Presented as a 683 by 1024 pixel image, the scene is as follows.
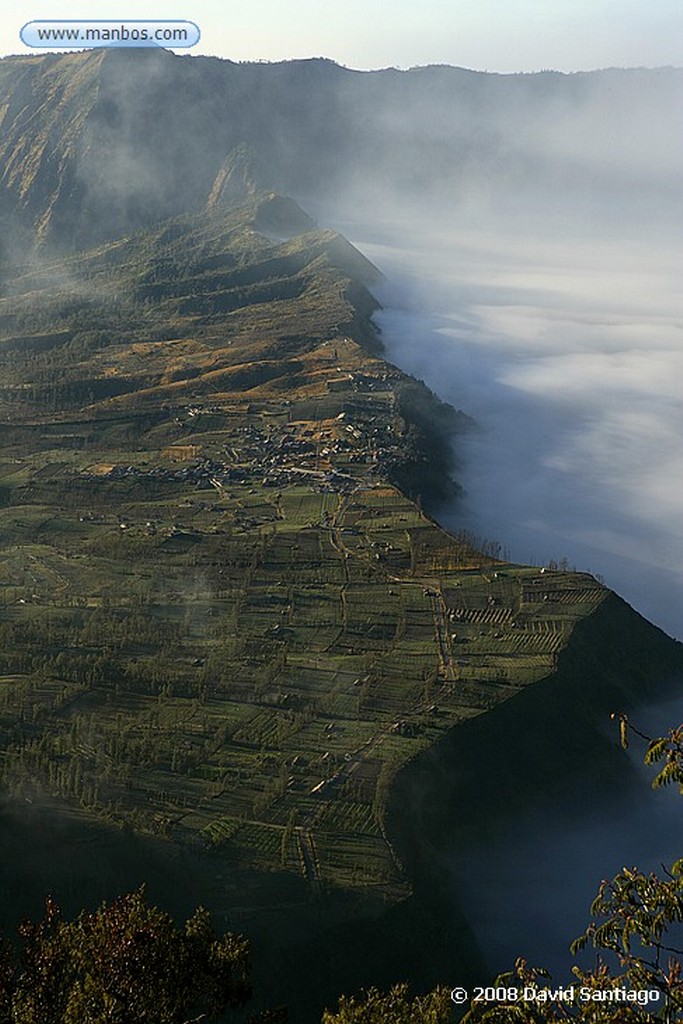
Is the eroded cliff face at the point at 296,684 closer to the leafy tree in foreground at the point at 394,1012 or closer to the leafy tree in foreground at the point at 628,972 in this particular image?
the leafy tree in foreground at the point at 394,1012

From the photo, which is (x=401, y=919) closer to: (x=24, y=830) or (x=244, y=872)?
(x=244, y=872)

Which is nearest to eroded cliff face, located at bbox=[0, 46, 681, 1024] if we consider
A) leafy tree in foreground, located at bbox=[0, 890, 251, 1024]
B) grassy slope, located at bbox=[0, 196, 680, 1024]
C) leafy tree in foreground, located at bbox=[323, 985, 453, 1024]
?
grassy slope, located at bbox=[0, 196, 680, 1024]

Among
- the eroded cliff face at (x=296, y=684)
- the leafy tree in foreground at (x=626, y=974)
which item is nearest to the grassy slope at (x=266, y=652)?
the eroded cliff face at (x=296, y=684)

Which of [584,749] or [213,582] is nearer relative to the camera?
[584,749]

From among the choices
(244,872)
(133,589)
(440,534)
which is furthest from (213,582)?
(244,872)

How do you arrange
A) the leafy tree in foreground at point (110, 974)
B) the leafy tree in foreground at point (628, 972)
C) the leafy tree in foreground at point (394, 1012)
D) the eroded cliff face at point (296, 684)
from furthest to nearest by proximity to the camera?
the eroded cliff face at point (296, 684) < the leafy tree in foreground at point (394, 1012) < the leafy tree in foreground at point (110, 974) < the leafy tree in foreground at point (628, 972)

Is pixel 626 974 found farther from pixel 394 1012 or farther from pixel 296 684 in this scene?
pixel 296 684

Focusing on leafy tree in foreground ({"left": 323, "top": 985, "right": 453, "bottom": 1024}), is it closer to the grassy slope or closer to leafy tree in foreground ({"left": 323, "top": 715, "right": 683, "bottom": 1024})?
leafy tree in foreground ({"left": 323, "top": 715, "right": 683, "bottom": 1024})

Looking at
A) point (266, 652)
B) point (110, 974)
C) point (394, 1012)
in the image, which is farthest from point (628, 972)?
point (266, 652)
